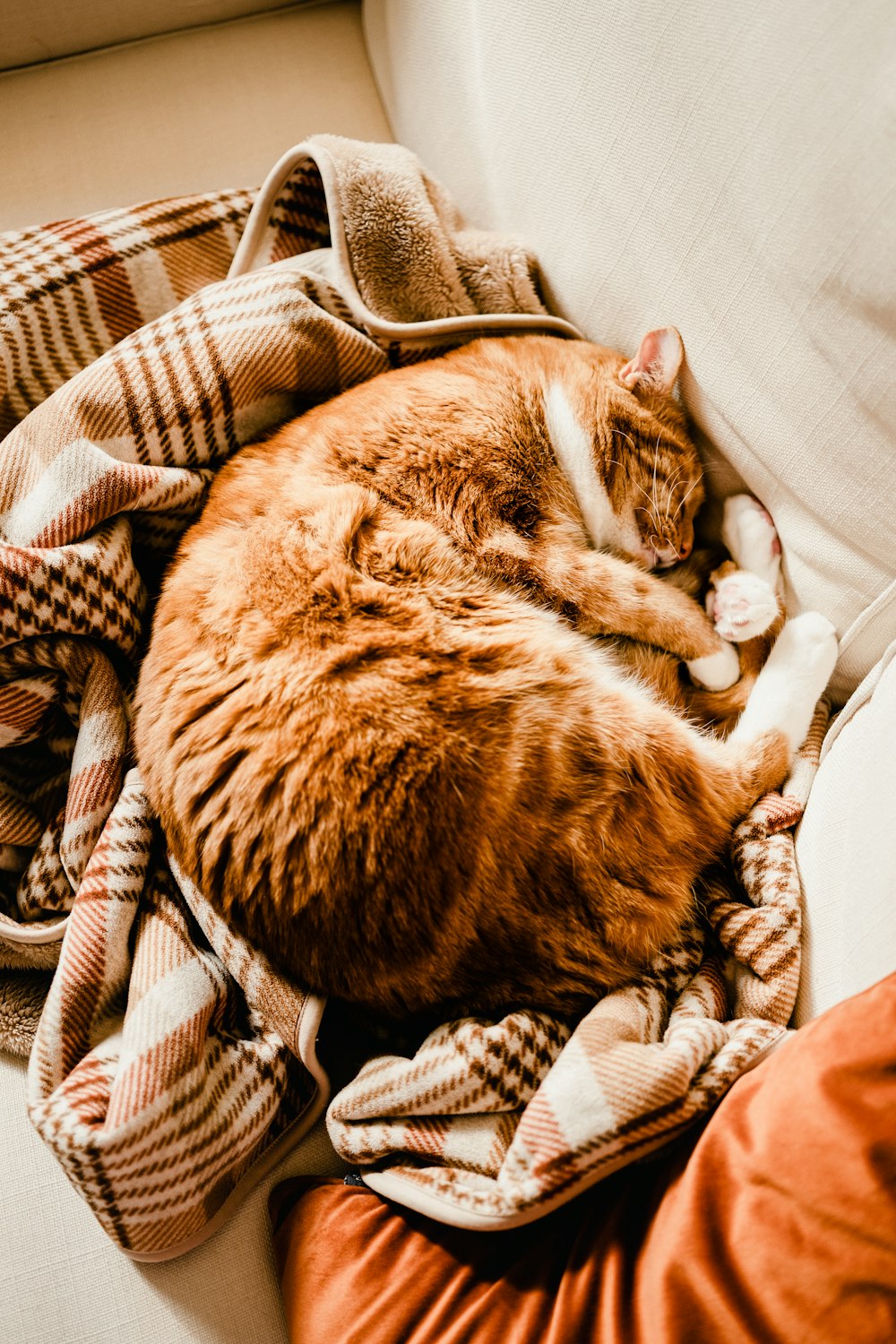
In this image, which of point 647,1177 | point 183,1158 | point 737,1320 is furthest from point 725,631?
point 183,1158

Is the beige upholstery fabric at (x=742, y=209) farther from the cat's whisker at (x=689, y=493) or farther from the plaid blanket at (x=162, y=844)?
the plaid blanket at (x=162, y=844)

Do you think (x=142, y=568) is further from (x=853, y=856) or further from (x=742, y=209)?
(x=853, y=856)

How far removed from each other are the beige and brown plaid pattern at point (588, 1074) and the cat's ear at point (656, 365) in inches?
24.0

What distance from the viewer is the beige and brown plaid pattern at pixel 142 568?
960 mm

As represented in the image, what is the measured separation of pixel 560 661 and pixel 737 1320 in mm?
706

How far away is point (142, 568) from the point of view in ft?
4.25

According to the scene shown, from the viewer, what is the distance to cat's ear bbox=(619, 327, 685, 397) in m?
1.13

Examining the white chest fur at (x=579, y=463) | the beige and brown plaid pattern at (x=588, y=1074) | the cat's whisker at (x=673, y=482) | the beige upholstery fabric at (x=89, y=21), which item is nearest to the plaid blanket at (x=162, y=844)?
the beige and brown plaid pattern at (x=588, y=1074)

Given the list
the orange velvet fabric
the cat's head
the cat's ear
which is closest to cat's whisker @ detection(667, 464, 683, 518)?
the cat's head

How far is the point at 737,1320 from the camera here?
0.74 metres

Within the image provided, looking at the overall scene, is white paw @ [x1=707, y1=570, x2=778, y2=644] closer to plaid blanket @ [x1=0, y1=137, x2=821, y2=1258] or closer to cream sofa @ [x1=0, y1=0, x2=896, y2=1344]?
cream sofa @ [x1=0, y1=0, x2=896, y2=1344]

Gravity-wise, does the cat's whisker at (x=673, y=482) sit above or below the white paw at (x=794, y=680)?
above

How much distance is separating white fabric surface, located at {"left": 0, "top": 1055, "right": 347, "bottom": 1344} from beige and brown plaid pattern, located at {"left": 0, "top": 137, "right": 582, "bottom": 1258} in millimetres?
50

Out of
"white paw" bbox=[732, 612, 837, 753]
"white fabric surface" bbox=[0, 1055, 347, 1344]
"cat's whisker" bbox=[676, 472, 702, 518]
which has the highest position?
"cat's whisker" bbox=[676, 472, 702, 518]
